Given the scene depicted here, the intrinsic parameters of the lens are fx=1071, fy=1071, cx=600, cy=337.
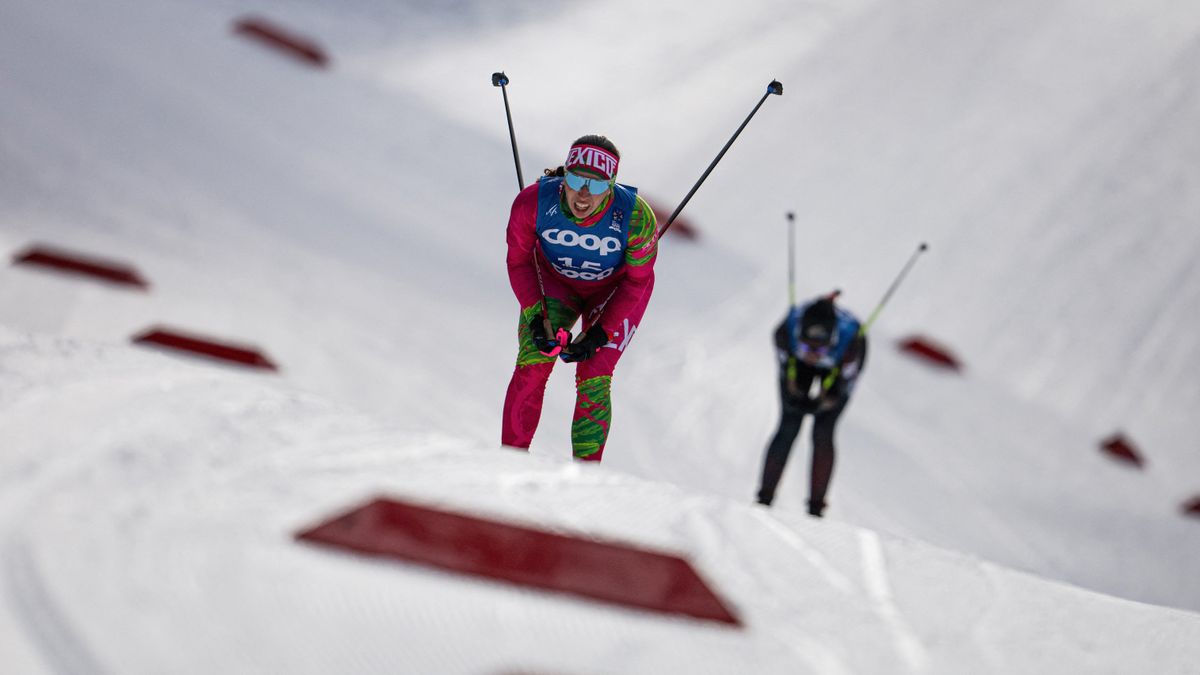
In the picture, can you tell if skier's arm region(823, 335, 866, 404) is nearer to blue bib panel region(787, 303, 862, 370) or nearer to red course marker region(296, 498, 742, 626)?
blue bib panel region(787, 303, 862, 370)

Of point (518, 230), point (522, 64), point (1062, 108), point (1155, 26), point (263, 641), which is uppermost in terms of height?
point (1155, 26)

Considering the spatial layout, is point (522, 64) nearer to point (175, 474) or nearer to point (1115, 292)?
point (1115, 292)

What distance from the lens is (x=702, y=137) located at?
29.4ft

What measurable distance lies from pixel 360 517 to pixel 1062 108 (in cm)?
906

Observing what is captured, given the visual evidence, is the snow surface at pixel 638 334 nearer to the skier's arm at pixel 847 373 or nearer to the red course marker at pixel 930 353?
the red course marker at pixel 930 353

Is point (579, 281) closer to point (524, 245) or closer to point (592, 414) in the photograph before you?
point (524, 245)

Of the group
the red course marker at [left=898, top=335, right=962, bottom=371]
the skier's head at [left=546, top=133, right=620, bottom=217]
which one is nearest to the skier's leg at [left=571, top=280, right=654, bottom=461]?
the skier's head at [left=546, top=133, right=620, bottom=217]

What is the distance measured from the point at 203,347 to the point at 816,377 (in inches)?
95.6

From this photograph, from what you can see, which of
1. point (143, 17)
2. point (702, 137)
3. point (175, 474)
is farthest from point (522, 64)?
point (175, 474)

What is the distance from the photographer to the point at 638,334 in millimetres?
6066

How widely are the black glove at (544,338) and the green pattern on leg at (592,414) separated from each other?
0.13 m

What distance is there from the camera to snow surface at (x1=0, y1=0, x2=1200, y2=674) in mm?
1308

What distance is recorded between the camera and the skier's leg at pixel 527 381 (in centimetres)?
273

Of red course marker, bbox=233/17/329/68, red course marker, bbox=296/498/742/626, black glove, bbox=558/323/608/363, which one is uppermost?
red course marker, bbox=233/17/329/68
